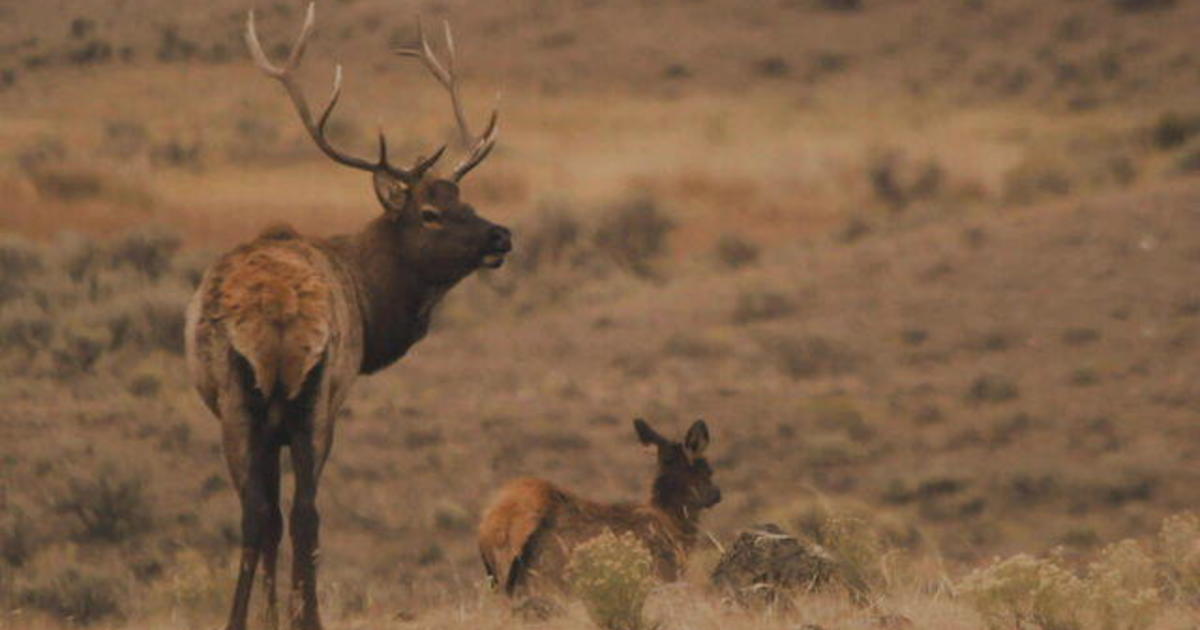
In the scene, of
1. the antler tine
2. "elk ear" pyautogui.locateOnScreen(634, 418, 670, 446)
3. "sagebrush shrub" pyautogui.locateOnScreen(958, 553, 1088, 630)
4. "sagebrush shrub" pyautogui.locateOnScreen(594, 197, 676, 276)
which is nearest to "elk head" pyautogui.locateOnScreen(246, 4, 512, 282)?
the antler tine

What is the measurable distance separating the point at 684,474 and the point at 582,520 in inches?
40.9

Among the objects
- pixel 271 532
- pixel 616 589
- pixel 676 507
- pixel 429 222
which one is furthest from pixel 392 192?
pixel 676 507

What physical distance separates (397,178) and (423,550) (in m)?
13.0

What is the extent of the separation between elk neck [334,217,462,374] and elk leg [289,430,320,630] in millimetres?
1422

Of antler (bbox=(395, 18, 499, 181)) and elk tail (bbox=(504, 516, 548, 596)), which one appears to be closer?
antler (bbox=(395, 18, 499, 181))

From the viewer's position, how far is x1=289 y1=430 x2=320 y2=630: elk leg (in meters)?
10.8

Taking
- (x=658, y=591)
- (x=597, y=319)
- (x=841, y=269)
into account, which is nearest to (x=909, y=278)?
(x=841, y=269)

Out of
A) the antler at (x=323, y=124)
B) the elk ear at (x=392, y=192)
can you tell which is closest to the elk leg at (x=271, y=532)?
the antler at (x=323, y=124)

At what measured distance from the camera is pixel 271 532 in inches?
436

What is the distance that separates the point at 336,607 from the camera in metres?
12.4

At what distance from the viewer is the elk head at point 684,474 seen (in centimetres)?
1492

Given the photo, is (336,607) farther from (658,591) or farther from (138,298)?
(138,298)

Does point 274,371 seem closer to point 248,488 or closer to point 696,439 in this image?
point 248,488

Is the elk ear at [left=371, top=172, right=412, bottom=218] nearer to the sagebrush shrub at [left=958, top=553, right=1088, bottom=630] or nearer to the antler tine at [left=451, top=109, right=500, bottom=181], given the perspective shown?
the antler tine at [left=451, top=109, right=500, bottom=181]
